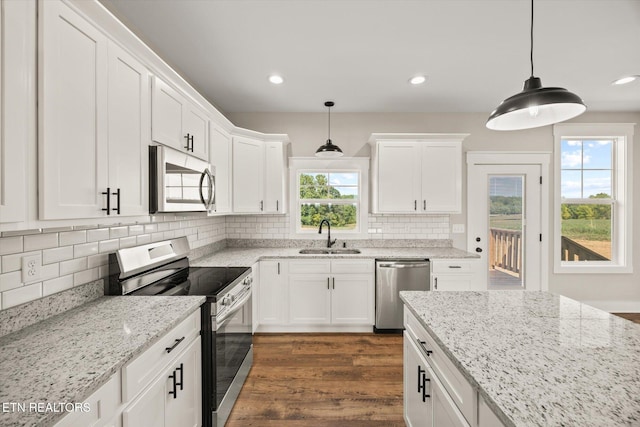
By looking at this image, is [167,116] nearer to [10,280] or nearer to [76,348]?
[10,280]

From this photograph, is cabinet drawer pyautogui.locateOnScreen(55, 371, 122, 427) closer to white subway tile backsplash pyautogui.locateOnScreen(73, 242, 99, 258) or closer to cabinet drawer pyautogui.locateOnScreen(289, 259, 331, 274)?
white subway tile backsplash pyautogui.locateOnScreen(73, 242, 99, 258)

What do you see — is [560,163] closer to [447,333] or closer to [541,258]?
[541,258]

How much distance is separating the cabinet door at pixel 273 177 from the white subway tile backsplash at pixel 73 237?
2024 mm

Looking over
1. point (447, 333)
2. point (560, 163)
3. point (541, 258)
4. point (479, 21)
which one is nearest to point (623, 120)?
point (560, 163)

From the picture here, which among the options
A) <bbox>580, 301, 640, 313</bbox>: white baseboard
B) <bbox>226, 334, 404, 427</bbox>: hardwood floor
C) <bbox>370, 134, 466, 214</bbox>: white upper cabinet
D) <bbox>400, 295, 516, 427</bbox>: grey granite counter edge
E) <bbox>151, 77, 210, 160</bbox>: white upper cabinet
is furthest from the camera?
<bbox>580, 301, 640, 313</bbox>: white baseboard

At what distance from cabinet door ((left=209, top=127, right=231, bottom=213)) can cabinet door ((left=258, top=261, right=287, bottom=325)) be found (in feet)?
2.61

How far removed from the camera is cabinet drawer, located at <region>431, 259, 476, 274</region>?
3217mm

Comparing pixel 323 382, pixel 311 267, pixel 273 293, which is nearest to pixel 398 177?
pixel 311 267

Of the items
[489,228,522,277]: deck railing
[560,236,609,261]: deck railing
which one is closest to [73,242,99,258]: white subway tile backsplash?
[489,228,522,277]: deck railing

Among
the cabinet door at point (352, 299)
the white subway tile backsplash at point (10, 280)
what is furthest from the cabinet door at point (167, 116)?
the cabinet door at point (352, 299)

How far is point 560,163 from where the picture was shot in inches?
152

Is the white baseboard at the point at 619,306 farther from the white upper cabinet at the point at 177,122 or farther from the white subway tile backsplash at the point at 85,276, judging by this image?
the white subway tile backsplash at the point at 85,276

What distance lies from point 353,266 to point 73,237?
8.03 ft

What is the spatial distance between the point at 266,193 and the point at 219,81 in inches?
51.5
